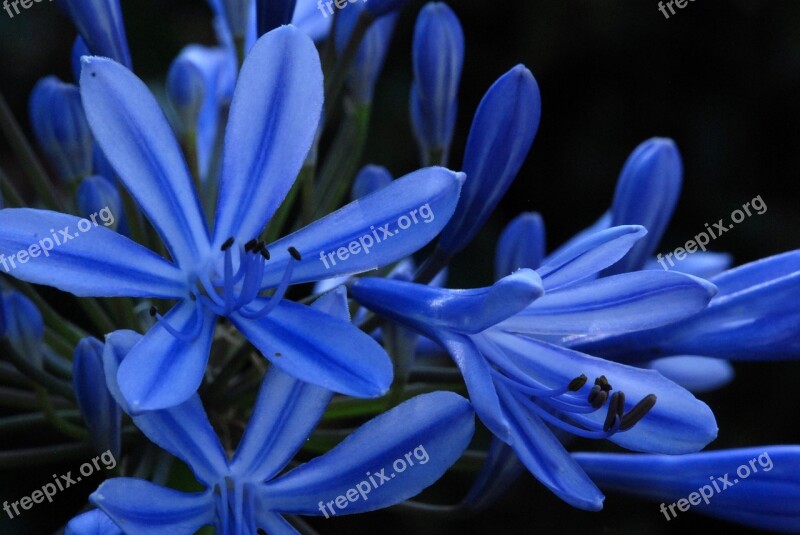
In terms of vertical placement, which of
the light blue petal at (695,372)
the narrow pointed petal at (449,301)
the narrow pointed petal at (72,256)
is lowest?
the light blue petal at (695,372)

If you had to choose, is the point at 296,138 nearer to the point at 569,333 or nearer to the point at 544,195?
the point at 569,333

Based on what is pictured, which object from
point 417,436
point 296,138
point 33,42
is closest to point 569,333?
point 417,436

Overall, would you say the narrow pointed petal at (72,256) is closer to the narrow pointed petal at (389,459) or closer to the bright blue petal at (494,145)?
the narrow pointed petal at (389,459)

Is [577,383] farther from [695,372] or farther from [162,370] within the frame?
[695,372]

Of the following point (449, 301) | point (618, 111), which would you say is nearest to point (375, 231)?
point (449, 301)

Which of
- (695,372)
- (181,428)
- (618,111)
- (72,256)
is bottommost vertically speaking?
(695,372)

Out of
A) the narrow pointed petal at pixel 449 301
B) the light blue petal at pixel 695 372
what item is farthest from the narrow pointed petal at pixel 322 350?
the light blue petal at pixel 695 372
